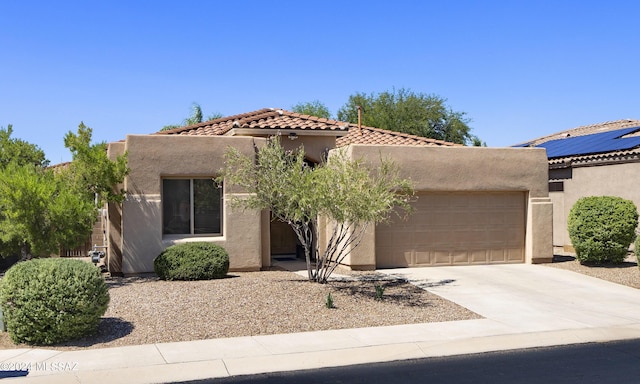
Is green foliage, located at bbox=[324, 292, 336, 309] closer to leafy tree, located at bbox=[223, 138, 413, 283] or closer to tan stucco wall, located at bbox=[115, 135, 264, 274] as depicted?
leafy tree, located at bbox=[223, 138, 413, 283]

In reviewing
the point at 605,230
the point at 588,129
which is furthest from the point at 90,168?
the point at 588,129

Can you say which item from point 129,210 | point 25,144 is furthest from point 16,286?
point 25,144

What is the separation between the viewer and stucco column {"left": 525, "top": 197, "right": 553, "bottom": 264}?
19.9 meters

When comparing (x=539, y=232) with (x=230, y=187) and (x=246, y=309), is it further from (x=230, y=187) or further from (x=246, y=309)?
(x=246, y=309)

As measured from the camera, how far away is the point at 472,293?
1518cm

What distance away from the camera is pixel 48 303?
33.4 feet

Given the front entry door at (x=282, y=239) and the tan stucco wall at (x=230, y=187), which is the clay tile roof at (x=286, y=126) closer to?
the tan stucco wall at (x=230, y=187)

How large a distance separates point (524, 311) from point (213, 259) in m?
7.15

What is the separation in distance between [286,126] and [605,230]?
31.7 ft

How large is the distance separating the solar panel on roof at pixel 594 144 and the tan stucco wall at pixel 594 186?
78 centimetres

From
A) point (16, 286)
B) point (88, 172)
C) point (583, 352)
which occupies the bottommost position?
point (583, 352)

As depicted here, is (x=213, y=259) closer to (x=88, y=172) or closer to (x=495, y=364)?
(x=88, y=172)

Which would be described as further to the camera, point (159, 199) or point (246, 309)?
point (159, 199)

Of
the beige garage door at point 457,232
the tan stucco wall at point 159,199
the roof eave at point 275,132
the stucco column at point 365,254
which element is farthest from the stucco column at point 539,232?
the tan stucco wall at point 159,199
